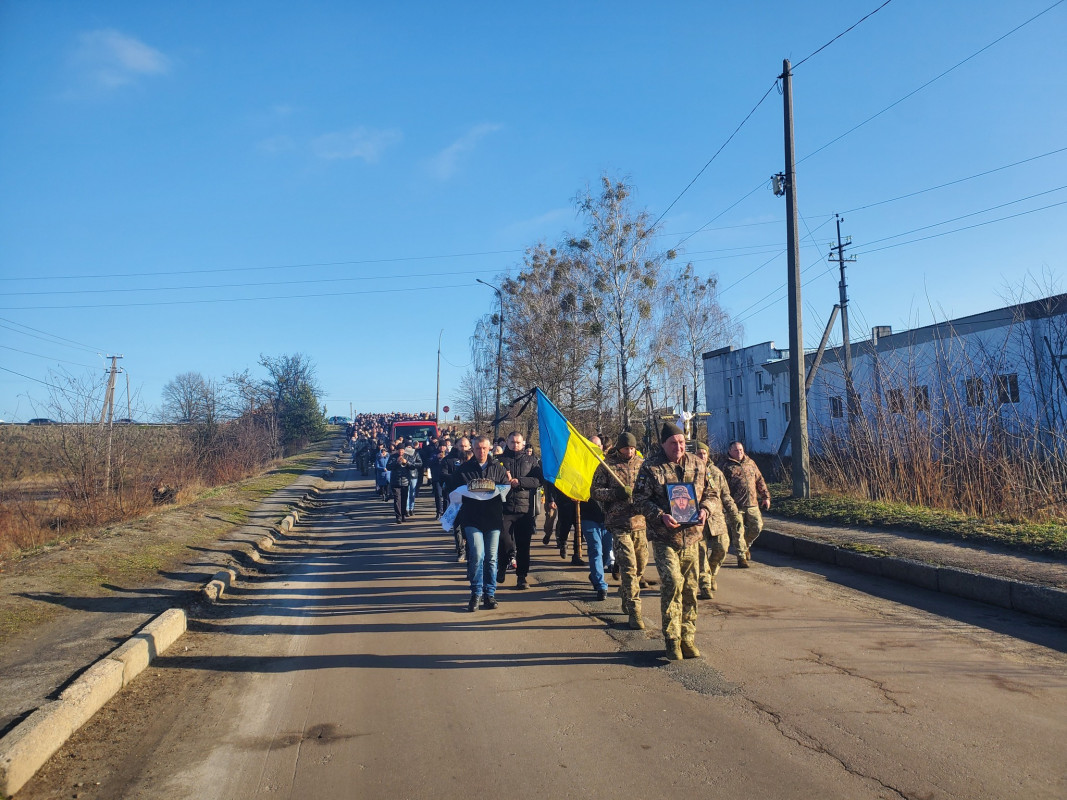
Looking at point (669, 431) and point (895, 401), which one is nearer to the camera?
point (669, 431)

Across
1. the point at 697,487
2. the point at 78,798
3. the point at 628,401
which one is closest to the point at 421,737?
the point at 78,798

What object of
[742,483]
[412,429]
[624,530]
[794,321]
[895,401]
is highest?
[794,321]

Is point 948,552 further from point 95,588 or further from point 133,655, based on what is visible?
point 95,588

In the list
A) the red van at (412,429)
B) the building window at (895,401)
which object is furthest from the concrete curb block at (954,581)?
the red van at (412,429)

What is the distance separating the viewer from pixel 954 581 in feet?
28.8

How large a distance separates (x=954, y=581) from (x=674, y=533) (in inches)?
177

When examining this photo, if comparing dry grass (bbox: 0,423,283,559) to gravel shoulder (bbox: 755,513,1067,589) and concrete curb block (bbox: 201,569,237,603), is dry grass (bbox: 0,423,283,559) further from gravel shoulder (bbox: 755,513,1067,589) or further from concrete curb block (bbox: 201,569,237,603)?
gravel shoulder (bbox: 755,513,1067,589)

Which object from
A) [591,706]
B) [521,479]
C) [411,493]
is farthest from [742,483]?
[411,493]

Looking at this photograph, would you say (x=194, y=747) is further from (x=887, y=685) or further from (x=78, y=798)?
(x=887, y=685)

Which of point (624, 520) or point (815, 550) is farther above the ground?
point (624, 520)

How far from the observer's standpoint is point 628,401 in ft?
117

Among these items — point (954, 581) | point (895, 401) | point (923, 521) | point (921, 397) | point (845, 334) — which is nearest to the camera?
point (954, 581)

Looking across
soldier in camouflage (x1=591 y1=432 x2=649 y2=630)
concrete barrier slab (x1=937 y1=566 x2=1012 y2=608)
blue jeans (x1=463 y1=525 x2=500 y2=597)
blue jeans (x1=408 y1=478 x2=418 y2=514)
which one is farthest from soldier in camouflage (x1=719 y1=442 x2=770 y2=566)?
blue jeans (x1=408 y1=478 x2=418 y2=514)

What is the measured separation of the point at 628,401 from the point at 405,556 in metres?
23.4
